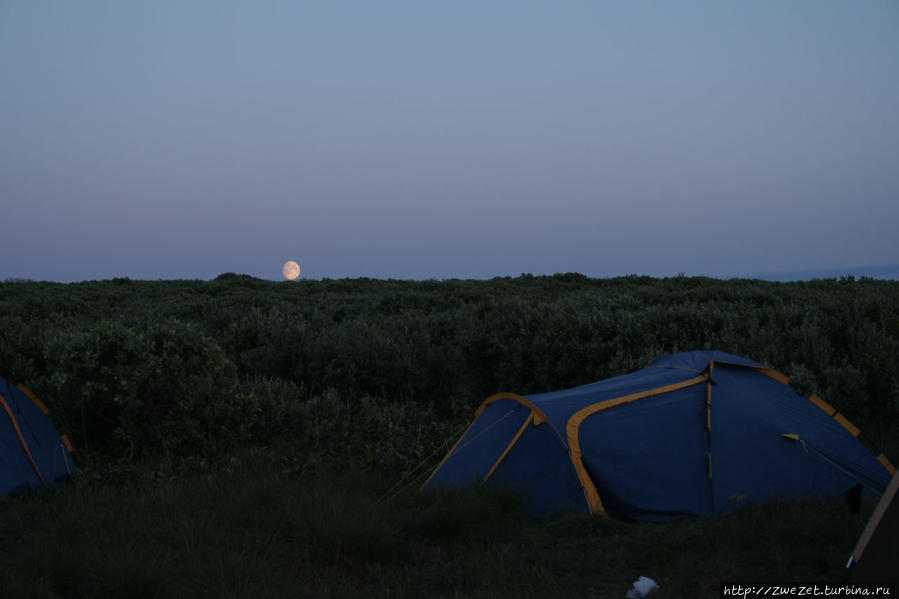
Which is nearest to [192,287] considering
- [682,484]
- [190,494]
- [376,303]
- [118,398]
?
[376,303]

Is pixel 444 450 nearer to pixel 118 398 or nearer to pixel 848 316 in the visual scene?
pixel 118 398

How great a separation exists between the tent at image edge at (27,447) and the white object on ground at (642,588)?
518 centimetres

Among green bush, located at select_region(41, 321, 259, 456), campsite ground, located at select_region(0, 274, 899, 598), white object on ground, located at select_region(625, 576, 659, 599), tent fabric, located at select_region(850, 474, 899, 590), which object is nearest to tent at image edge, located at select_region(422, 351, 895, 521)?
campsite ground, located at select_region(0, 274, 899, 598)

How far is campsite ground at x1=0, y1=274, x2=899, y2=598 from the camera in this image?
168 inches

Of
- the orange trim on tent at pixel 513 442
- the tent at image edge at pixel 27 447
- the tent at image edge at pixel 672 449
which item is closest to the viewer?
the tent at image edge at pixel 672 449

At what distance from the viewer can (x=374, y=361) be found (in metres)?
10.6

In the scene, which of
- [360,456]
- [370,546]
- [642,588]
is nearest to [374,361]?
[360,456]

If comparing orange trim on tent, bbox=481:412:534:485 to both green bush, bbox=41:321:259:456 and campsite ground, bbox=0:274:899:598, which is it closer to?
campsite ground, bbox=0:274:899:598

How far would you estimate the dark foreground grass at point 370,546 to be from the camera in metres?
4.07

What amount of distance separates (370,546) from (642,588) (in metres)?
1.84

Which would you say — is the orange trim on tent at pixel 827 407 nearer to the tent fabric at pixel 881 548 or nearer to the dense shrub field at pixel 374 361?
the dense shrub field at pixel 374 361

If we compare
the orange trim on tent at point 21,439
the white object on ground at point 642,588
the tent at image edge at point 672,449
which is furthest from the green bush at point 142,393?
the white object on ground at point 642,588

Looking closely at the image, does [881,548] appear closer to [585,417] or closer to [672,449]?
[672,449]

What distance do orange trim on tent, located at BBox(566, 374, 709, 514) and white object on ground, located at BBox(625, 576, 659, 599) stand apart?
1127 mm
